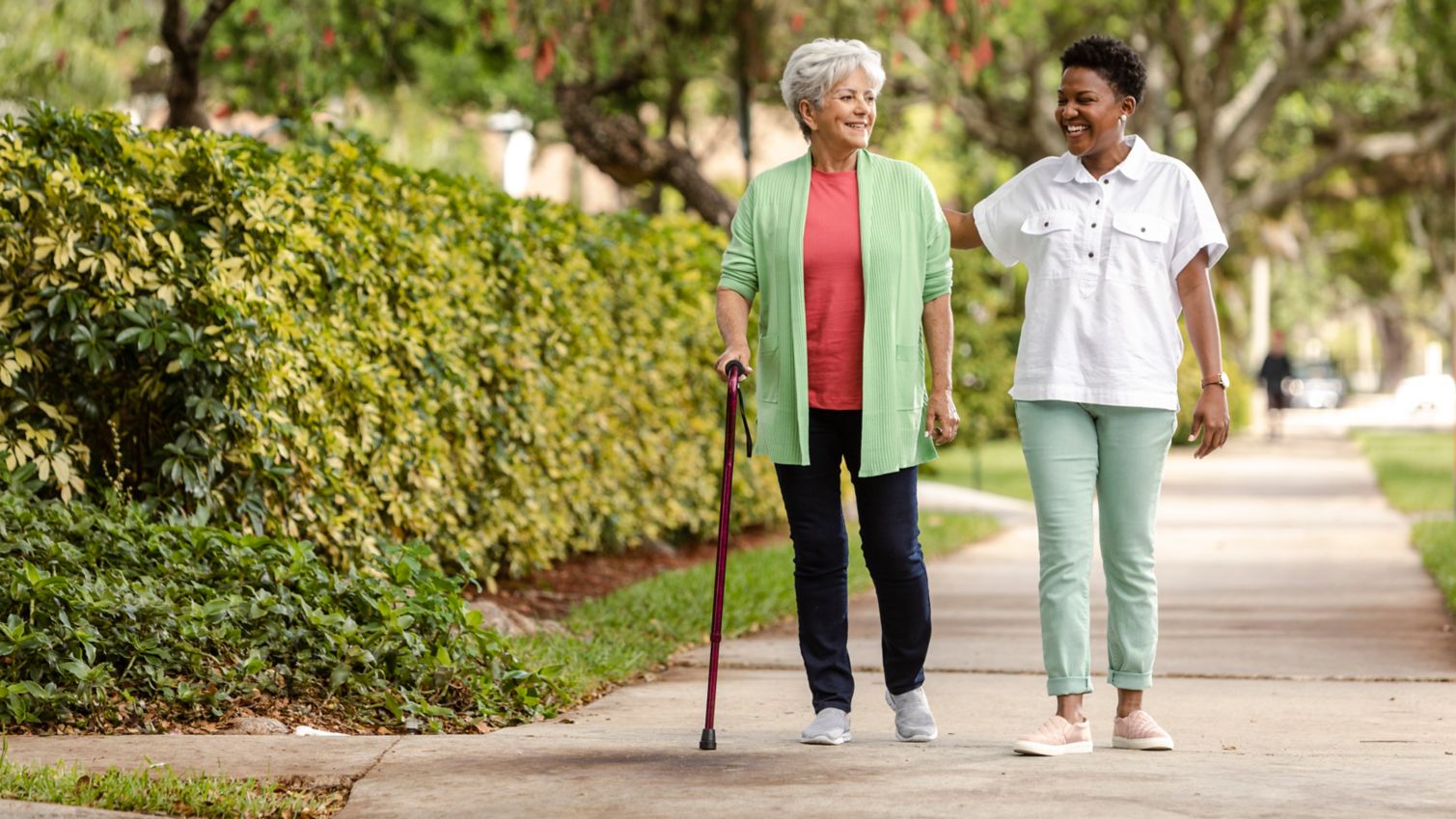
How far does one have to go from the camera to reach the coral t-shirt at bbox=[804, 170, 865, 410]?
5.55 meters

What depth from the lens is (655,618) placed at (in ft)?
28.6

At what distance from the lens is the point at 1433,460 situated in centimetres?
2653

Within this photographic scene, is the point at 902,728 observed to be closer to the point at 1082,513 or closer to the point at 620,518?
the point at 1082,513

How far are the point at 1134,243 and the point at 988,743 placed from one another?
1549 millimetres

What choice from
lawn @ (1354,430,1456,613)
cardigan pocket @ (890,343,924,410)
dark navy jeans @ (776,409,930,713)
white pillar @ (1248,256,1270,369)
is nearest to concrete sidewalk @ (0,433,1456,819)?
dark navy jeans @ (776,409,930,713)

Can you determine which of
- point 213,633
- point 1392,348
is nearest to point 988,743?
point 213,633

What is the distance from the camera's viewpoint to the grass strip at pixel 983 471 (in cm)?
2166

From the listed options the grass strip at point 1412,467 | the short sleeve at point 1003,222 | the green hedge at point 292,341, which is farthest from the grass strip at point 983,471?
the short sleeve at point 1003,222

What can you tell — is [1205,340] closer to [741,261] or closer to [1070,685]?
[1070,685]

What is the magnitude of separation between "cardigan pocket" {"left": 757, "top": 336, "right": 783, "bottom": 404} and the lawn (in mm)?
5334

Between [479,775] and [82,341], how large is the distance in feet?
8.66

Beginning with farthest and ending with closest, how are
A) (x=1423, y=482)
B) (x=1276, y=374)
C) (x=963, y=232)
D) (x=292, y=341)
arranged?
(x=1276, y=374), (x=1423, y=482), (x=292, y=341), (x=963, y=232)

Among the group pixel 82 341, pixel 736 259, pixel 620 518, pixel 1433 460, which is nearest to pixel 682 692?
pixel 736 259

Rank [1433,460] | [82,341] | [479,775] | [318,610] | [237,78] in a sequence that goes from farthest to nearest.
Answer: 1. [1433,460]
2. [237,78]
3. [82,341]
4. [318,610]
5. [479,775]
